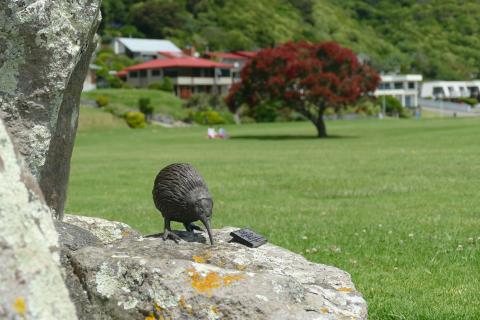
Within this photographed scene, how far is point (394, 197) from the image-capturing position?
16.3 m

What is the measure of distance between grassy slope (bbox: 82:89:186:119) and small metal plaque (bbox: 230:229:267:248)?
68.6 metres

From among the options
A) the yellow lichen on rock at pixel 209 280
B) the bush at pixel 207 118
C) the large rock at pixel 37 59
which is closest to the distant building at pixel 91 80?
the bush at pixel 207 118

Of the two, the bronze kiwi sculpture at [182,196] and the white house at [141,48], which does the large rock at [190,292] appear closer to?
the bronze kiwi sculpture at [182,196]

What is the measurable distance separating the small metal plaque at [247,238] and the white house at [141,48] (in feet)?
398

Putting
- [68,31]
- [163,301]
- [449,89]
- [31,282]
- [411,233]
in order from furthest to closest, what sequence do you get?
1. [449,89]
2. [411,233]
3. [68,31]
4. [163,301]
5. [31,282]

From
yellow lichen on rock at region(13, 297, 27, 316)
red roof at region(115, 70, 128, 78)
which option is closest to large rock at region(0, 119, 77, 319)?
yellow lichen on rock at region(13, 297, 27, 316)

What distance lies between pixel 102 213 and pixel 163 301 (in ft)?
35.1

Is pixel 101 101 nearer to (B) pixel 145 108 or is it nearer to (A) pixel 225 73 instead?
(B) pixel 145 108

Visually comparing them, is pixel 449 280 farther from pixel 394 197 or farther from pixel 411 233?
pixel 394 197

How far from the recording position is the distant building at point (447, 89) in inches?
5856

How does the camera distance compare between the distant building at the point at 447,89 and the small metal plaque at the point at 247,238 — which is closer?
the small metal plaque at the point at 247,238

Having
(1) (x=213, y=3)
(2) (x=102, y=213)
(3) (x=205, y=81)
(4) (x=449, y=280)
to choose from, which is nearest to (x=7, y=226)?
(4) (x=449, y=280)

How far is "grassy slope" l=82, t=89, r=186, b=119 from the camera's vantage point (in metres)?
77.7

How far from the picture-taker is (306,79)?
1870 inches
